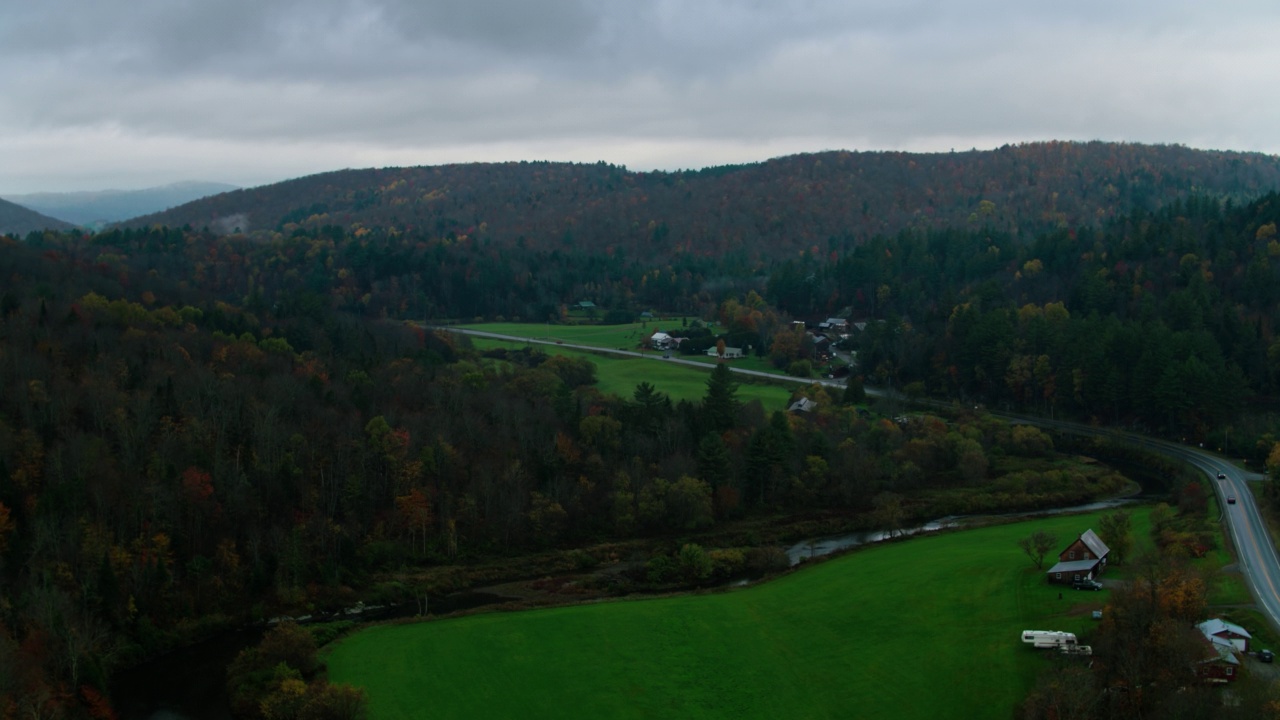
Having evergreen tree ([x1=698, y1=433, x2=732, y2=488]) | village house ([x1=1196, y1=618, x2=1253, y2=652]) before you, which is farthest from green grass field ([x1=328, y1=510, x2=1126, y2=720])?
evergreen tree ([x1=698, y1=433, x2=732, y2=488])

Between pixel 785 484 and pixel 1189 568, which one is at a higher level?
pixel 1189 568

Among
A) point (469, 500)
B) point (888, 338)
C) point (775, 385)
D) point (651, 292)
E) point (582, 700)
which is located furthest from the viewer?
point (651, 292)

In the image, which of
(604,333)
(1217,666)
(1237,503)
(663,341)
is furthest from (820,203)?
(1217,666)

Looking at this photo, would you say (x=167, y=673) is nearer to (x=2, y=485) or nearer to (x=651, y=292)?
(x=2, y=485)

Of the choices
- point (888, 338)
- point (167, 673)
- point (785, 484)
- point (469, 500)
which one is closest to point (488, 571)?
point (469, 500)

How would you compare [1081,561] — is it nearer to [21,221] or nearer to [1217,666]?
[1217,666]

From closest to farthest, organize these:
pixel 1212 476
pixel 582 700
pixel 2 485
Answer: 1. pixel 582 700
2. pixel 2 485
3. pixel 1212 476
